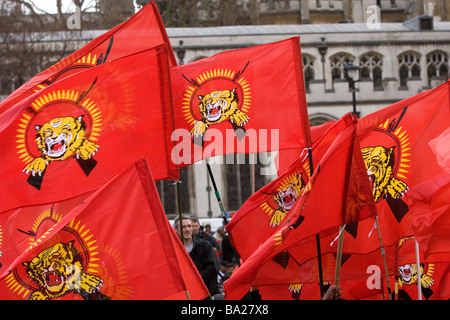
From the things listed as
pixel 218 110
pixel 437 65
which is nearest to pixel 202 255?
pixel 218 110

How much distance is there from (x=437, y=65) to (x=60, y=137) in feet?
Result: 108

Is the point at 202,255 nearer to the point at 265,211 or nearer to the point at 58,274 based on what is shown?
the point at 265,211

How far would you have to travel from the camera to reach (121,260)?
6738 millimetres

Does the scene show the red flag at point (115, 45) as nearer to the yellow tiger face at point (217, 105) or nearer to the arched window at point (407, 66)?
the yellow tiger face at point (217, 105)

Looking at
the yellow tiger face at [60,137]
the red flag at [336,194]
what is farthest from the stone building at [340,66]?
the red flag at [336,194]

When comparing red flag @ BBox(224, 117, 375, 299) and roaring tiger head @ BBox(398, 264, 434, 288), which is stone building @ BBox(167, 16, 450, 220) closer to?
roaring tiger head @ BBox(398, 264, 434, 288)

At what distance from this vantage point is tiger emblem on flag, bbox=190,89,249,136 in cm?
934

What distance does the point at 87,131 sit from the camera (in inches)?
330

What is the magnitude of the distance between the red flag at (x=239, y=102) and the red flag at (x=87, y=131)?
71 centimetres

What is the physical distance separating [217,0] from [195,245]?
4069 centimetres

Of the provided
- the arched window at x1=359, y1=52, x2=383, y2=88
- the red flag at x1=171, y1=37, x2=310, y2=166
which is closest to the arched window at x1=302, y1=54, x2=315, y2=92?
the arched window at x1=359, y1=52, x2=383, y2=88

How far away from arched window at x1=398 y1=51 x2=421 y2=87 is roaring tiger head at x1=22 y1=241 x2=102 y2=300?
1327 inches

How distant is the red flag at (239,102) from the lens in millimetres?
9180
